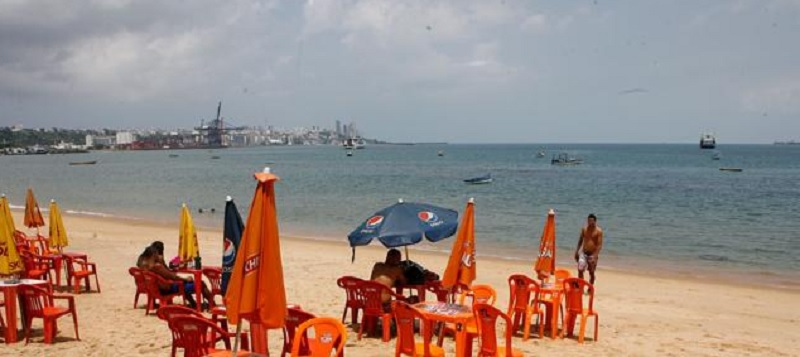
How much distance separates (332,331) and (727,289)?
12408mm

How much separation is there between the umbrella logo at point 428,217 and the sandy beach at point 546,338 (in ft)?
5.43

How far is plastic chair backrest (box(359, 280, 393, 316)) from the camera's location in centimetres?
863

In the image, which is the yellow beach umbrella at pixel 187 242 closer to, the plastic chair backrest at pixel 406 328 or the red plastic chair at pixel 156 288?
the red plastic chair at pixel 156 288

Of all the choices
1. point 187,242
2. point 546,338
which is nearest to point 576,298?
point 546,338

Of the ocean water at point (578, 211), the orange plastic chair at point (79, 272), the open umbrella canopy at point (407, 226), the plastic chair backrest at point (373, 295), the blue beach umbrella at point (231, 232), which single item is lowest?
the ocean water at point (578, 211)

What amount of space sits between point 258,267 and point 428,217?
399 centimetres

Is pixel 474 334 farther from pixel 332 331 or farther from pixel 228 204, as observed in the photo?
pixel 228 204

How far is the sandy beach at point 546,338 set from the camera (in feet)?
27.6

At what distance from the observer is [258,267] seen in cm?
493

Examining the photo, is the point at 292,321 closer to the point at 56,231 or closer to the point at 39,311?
the point at 39,311

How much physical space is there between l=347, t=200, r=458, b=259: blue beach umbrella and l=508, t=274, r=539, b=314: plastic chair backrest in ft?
3.91

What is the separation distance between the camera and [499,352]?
22.7 ft

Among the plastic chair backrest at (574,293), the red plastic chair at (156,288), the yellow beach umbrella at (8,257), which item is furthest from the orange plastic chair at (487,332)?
the yellow beach umbrella at (8,257)

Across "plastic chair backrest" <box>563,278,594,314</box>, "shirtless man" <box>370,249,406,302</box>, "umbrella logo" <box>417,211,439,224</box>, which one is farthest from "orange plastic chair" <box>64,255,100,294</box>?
"plastic chair backrest" <box>563,278,594,314</box>
